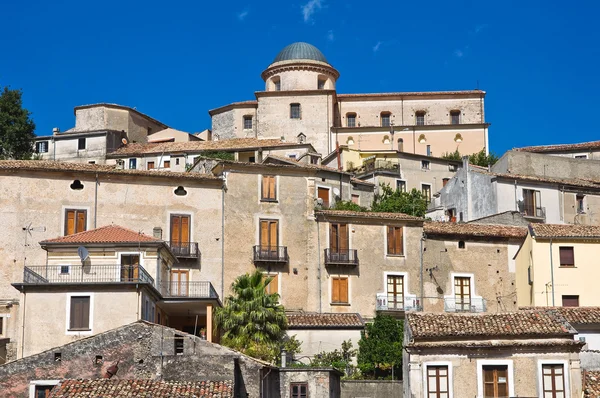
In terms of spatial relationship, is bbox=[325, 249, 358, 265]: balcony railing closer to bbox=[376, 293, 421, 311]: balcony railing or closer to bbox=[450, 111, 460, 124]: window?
bbox=[376, 293, 421, 311]: balcony railing

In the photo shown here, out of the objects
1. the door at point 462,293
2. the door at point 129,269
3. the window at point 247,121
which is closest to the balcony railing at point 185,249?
the door at point 129,269

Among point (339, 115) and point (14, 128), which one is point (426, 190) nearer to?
point (339, 115)

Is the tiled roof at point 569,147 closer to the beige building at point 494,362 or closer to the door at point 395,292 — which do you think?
the door at point 395,292

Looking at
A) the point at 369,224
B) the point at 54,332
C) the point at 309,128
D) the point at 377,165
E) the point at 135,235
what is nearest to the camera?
the point at 54,332

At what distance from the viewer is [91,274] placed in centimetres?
4703

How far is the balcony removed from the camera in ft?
186

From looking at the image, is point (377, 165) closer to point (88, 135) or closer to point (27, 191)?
point (88, 135)

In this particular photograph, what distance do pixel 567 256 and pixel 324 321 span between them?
41.6ft

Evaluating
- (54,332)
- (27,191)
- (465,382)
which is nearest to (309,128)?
(27,191)

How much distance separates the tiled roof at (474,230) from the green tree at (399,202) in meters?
8.06

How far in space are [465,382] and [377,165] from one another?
43022mm

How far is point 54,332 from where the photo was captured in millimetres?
44094

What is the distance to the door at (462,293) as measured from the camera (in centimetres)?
5803

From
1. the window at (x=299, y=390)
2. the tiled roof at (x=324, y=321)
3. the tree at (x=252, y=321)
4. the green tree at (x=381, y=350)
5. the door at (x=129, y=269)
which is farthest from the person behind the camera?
the tiled roof at (x=324, y=321)
